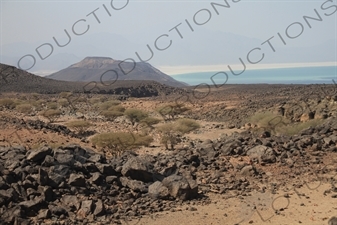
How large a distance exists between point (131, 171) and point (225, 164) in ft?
9.72

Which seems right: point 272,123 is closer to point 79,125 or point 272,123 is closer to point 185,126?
point 185,126

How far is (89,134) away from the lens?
22766 millimetres

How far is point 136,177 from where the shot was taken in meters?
8.29

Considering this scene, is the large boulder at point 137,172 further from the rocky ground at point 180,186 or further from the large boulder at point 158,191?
the large boulder at point 158,191

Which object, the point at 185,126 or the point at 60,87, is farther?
the point at 60,87

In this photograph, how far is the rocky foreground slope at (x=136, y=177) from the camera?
6707mm

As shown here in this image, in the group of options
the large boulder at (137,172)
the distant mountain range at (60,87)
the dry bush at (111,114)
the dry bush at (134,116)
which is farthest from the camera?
the distant mountain range at (60,87)

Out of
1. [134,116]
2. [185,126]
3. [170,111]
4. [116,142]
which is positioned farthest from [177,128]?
[170,111]

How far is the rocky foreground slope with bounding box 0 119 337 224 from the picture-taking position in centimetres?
671

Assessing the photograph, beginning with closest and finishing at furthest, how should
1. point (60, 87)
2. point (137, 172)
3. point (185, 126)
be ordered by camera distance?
point (137, 172)
point (185, 126)
point (60, 87)

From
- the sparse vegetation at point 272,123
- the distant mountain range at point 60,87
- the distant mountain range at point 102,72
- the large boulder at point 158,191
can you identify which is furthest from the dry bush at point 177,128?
the distant mountain range at point 102,72

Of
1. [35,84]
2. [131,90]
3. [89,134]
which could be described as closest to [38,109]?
[89,134]

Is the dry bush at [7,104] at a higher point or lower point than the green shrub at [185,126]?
higher

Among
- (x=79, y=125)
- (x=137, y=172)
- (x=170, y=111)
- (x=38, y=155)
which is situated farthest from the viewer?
(x=170, y=111)
